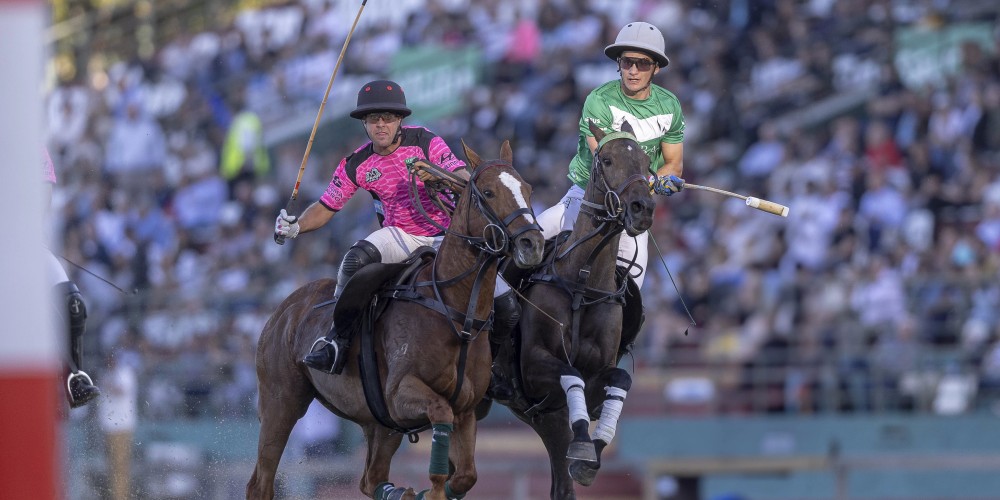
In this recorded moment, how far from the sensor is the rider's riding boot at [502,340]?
8.06m

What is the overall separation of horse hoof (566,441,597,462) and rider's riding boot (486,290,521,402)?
0.78m

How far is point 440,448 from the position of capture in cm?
723

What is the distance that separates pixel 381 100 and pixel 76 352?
229 centimetres

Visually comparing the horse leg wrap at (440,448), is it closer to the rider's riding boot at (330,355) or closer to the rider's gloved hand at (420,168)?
the rider's riding boot at (330,355)

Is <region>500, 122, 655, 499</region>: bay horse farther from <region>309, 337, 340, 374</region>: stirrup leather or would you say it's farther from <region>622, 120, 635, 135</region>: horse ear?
<region>309, 337, 340, 374</region>: stirrup leather

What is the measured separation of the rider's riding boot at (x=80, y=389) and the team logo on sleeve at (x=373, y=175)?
1.87 meters

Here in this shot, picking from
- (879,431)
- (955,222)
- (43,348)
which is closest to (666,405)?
(879,431)

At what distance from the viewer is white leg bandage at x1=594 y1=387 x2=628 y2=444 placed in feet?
26.2

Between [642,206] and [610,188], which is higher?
[610,188]

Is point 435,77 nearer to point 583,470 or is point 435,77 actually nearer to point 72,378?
point 72,378

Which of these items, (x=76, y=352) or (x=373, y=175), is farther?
(x=76, y=352)

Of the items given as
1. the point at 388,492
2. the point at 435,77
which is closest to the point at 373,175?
the point at 388,492

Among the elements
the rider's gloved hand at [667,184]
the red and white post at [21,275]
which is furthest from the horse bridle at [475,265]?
the red and white post at [21,275]

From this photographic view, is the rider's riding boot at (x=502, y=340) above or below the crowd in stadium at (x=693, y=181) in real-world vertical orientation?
below
